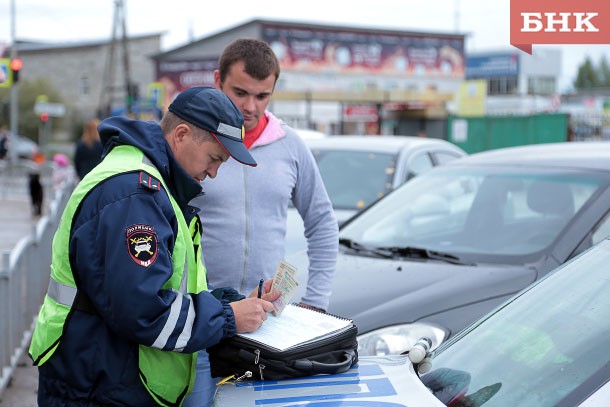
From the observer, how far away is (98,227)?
94.7 inches

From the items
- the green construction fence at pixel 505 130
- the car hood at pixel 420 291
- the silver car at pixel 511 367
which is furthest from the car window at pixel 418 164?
the green construction fence at pixel 505 130

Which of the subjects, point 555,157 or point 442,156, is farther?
point 442,156

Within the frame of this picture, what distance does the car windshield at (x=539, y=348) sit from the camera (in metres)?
2.33

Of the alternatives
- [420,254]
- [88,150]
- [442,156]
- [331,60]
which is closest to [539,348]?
[420,254]

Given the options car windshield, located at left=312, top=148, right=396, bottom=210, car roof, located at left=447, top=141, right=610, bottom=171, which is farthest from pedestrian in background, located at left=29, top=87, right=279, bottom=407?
car windshield, located at left=312, top=148, right=396, bottom=210

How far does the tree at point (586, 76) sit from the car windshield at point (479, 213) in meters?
123

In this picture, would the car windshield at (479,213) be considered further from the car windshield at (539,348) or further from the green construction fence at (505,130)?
the green construction fence at (505,130)

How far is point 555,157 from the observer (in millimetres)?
5117

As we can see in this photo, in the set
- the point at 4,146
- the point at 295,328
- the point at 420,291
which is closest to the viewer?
the point at 295,328

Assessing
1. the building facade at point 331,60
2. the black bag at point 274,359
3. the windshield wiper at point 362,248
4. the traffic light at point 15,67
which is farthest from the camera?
the building facade at point 331,60

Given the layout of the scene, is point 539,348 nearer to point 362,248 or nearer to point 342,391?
point 342,391

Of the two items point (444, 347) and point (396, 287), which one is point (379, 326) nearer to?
point (396, 287)

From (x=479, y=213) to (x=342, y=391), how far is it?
2.77 meters

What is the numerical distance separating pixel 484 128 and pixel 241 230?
66.3 ft
